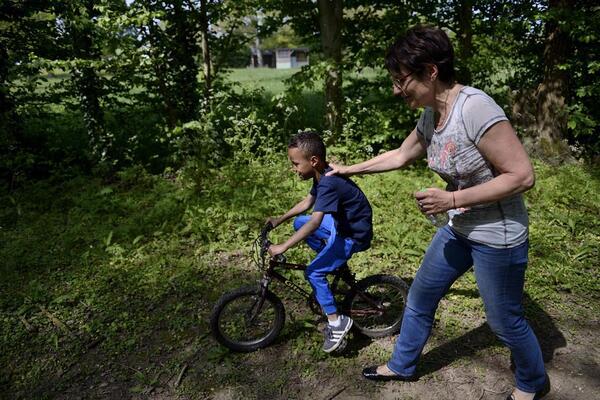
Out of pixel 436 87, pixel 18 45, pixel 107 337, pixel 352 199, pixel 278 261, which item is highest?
pixel 18 45

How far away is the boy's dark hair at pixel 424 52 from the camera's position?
2.08 m

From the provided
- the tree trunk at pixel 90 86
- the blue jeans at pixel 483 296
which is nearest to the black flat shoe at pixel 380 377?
the blue jeans at pixel 483 296

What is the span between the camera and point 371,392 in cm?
317

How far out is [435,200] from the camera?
2.14 m

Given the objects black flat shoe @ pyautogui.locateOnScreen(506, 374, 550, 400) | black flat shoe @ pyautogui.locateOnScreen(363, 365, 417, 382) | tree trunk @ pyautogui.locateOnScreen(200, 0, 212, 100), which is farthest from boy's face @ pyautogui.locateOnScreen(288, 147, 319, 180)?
tree trunk @ pyautogui.locateOnScreen(200, 0, 212, 100)

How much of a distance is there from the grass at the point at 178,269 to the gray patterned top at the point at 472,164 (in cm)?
170

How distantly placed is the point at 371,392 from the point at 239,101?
628 centimetres

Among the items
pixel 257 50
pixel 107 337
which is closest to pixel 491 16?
pixel 107 337

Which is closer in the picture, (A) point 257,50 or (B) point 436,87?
(B) point 436,87

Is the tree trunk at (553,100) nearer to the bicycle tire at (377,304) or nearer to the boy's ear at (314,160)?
the bicycle tire at (377,304)

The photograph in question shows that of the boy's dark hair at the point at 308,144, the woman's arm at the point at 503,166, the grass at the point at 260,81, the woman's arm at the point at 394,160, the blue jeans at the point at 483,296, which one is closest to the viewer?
the woman's arm at the point at 503,166

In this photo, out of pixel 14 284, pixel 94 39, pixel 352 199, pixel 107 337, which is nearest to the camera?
pixel 352 199

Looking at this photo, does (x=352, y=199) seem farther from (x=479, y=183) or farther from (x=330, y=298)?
(x=479, y=183)

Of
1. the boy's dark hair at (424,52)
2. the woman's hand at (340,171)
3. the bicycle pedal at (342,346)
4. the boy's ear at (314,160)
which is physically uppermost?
the boy's dark hair at (424,52)
